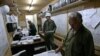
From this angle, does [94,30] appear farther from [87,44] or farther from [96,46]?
[87,44]

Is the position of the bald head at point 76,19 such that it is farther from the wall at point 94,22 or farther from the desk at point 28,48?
the desk at point 28,48

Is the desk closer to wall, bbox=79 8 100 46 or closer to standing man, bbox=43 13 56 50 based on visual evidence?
standing man, bbox=43 13 56 50

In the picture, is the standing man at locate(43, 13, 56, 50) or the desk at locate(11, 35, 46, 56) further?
the standing man at locate(43, 13, 56, 50)

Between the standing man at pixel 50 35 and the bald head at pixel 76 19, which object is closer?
the bald head at pixel 76 19

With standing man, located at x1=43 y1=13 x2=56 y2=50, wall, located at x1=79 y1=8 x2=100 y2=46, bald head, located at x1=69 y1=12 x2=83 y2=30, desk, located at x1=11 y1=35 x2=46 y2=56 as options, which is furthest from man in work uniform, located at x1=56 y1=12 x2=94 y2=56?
standing man, located at x1=43 y1=13 x2=56 y2=50

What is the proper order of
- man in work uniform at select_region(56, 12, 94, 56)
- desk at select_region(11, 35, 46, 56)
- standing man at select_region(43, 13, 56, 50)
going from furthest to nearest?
standing man at select_region(43, 13, 56, 50) < desk at select_region(11, 35, 46, 56) < man in work uniform at select_region(56, 12, 94, 56)

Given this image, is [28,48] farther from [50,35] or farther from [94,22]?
[94,22]

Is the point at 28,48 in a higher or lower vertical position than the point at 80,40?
lower

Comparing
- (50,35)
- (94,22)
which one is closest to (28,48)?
(50,35)

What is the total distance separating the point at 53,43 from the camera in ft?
13.0

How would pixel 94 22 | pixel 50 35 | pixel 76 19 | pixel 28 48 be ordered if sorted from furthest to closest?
pixel 50 35
pixel 28 48
pixel 94 22
pixel 76 19

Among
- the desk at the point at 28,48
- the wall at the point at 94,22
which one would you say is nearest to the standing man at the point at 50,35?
the desk at the point at 28,48

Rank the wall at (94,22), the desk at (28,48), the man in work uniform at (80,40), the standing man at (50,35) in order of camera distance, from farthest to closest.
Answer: the standing man at (50,35) → the desk at (28,48) → the wall at (94,22) → the man in work uniform at (80,40)

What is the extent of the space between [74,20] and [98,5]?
1.76 feet
